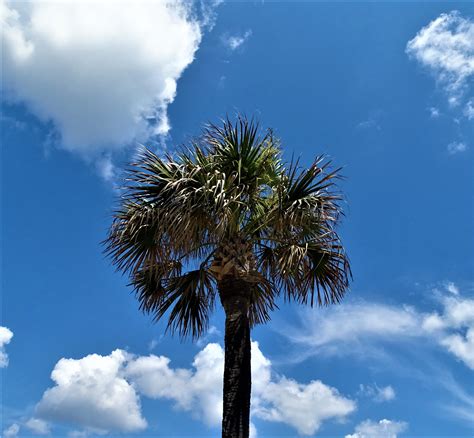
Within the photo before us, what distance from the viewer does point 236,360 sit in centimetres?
950

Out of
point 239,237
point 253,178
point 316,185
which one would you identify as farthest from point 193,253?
point 316,185

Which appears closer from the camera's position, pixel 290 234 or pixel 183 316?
pixel 290 234

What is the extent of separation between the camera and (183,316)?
1203 centimetres

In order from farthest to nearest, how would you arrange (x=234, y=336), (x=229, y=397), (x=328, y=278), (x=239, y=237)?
(x=328, y=278) < (x=239, y=237) < (x=234, y=336) < (x=229, y=397)

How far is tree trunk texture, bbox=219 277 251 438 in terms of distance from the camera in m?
9.02

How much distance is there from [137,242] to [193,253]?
1144 millimetres

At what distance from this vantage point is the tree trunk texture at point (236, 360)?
29.6 feet

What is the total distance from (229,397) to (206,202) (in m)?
3.44

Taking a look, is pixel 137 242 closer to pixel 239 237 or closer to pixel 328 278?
Answer: pixel 239 237

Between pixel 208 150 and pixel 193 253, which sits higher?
pixel 208 150

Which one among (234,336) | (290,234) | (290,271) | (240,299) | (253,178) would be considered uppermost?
(253,178)

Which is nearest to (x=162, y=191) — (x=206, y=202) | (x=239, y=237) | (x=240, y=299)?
(x=206, y=202)

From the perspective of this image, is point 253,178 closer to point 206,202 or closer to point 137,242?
point 206,202

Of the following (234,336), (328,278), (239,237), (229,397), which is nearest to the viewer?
(229,397)
